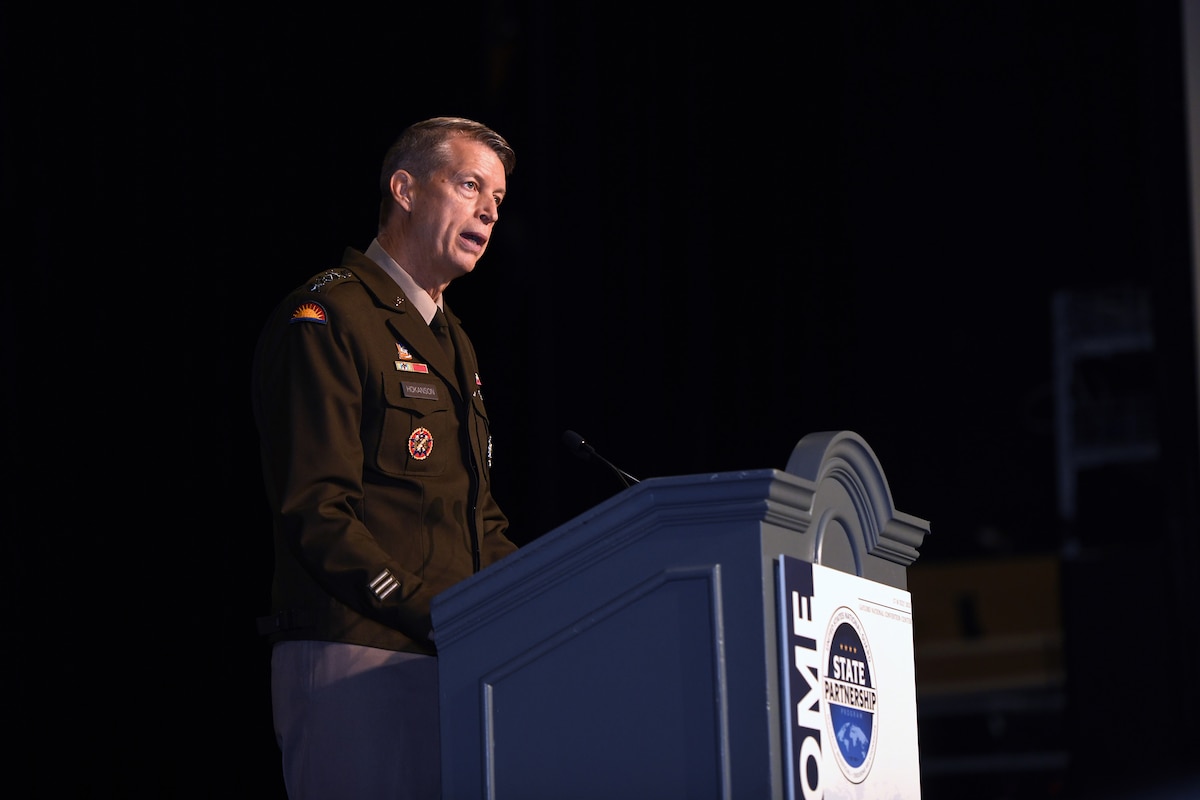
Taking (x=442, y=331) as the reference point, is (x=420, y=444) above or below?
below

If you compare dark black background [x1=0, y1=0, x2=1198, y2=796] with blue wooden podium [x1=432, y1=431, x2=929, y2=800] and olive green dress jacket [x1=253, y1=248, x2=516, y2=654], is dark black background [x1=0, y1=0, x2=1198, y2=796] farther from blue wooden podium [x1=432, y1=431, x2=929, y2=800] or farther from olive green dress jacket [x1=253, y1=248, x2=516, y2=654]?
blue wooden podium [x1=432, y1=431, x2=929, y2=800]

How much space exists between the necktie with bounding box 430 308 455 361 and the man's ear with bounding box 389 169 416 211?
0.16m

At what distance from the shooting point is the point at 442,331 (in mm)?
2244

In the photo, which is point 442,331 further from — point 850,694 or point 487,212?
point 850,694

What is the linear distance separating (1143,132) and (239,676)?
326cm

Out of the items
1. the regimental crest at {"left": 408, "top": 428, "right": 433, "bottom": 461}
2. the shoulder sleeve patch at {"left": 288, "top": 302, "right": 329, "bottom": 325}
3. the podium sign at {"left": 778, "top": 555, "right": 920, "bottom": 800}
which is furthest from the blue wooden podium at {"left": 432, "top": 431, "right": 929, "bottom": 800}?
the shoulder sleeve patch at {"left": 288, "top": 302, "right": 329, "bottom": 325}

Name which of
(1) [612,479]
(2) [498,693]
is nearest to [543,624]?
(2) [498,693]

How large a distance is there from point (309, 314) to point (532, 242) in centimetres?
259

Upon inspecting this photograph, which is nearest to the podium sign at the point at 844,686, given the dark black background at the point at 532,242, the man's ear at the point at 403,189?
the man's ear at the point at 403,189

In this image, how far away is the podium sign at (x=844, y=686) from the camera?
165 centimetres

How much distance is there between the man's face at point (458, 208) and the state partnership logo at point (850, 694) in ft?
2.51

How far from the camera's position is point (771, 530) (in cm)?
167

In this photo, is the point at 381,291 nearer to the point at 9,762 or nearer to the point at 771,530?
the point at 771,530

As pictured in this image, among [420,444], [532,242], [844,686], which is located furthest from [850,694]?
[532,242]
